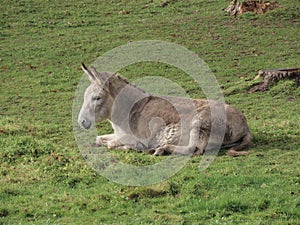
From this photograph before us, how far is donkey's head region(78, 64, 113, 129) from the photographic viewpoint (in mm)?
10180

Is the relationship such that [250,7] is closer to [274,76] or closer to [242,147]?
Answer: [274,76]

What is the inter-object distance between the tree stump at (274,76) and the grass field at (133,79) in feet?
0.62

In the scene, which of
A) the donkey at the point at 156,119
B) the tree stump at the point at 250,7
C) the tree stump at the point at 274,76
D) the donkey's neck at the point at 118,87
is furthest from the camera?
the tree stump at the point at 250,7

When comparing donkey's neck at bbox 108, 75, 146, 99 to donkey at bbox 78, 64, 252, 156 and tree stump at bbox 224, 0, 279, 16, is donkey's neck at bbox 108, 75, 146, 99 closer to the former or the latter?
donkey at bbox 78, 64, 252, 156

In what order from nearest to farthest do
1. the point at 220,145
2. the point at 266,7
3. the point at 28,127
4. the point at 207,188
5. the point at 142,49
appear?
the point at 207,188, the point at 220,145, the point at 28,127, the point at 142,49, the point at 266,7

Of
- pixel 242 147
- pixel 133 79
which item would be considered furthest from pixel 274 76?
pixel 242 147

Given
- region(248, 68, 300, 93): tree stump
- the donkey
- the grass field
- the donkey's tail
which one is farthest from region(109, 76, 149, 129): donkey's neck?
region(248, 68, 300, 93): tree stump

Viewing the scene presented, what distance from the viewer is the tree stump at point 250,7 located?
24781mm

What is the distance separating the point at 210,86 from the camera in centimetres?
1716

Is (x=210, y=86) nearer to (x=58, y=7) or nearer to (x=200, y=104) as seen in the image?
(x=200, y=104)

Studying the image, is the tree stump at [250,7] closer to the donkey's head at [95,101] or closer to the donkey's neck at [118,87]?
the donkey's neck at [118,87]

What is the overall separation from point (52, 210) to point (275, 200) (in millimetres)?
3024

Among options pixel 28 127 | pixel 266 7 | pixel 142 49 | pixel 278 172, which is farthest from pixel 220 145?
pixel 266 7

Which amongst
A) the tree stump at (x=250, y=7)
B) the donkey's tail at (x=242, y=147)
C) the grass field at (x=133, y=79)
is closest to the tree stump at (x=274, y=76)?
the grass field at (x=133, y=79)
